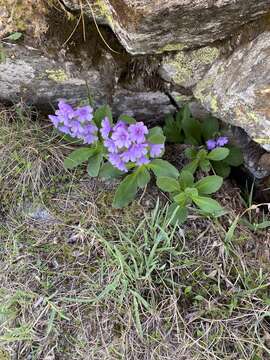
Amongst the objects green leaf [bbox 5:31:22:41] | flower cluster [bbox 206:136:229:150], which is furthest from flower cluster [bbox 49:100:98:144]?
flower cluster [bbox 206:136:229:150]

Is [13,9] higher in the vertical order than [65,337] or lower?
higher

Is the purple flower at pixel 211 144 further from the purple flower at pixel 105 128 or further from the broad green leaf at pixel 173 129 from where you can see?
the purple flower at pixel 105 128

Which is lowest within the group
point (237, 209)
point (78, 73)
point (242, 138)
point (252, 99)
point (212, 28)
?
point (237, 209)

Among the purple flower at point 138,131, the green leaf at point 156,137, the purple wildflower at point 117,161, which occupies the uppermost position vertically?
the purple flower at point 138,131

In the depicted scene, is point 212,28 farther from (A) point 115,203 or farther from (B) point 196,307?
(B) point 196,307

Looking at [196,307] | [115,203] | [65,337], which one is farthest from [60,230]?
[196,307]

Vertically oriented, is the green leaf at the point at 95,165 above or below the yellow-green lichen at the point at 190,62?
below

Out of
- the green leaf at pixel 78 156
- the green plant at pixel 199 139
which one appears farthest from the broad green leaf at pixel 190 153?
the green leaf at pixel 78 156
